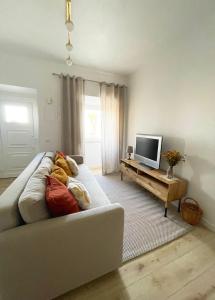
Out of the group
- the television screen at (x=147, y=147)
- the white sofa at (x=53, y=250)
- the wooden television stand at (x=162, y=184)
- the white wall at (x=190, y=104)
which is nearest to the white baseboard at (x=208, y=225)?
the white wall at (x=190, y=104)

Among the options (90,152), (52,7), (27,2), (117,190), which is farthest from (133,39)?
(90,152)

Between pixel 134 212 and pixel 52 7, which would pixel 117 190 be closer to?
pixel 134 212

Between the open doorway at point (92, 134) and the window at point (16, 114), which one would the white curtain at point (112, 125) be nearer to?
the open doorway at point (92, 134)

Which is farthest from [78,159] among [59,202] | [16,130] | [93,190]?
[59,202]

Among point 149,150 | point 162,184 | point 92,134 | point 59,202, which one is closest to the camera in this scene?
point 59,202

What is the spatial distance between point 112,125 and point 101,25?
85.4 inches

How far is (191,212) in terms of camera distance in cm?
204

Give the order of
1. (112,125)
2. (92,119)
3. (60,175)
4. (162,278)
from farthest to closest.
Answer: (92,119), (112,125), (60,175), (162,278)

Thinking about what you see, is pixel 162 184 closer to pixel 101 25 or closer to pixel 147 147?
pixel 147 147

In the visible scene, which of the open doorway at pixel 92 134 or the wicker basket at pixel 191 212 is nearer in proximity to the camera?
the wicker basket at pixel 191 212

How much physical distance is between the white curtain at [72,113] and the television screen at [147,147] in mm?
1427

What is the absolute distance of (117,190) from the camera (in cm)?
307

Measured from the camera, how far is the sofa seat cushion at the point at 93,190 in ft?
5.52

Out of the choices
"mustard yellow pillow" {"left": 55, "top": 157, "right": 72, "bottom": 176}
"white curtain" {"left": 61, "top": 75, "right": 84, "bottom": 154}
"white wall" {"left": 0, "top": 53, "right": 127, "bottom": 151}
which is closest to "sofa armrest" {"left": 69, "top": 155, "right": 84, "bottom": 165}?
"white curtain" {"left": 61, "top": 75, "right": 84, "bottom": 154}
